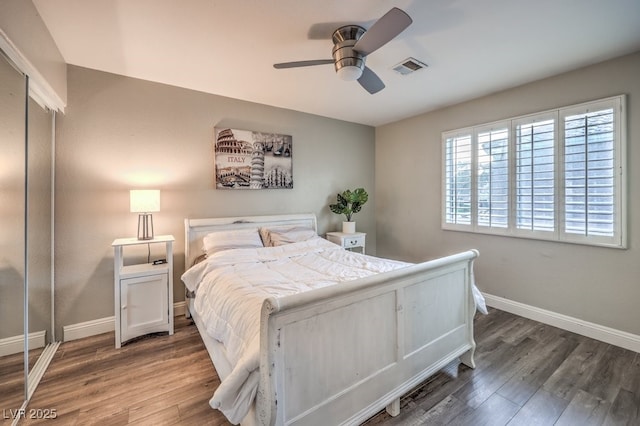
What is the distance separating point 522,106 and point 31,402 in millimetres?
5030

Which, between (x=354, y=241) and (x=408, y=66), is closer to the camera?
(x=408, y=66)

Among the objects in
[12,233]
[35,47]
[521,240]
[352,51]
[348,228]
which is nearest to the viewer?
[12,233]

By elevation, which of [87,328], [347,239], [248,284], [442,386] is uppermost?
[347,239]

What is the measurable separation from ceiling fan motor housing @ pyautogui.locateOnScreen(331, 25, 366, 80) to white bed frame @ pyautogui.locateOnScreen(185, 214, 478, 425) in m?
1.46

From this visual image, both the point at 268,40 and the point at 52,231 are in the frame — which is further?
the point at 52,231

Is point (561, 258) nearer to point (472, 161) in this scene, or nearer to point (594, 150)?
point (594, 150)

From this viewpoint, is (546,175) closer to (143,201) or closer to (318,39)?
(318,39)

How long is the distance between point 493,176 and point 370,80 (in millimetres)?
2102

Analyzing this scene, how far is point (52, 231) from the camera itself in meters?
2.55

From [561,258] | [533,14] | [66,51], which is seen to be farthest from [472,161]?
[66,51]

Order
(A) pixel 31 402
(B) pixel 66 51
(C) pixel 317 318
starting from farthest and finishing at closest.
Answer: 1. (B) pixel 66 51
2. (A) pixel 31 402
3. (C) pixel 317 318

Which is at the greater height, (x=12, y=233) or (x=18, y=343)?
(x=12, y=233)

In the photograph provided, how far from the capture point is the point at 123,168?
2.86m

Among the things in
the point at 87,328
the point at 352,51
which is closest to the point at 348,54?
the point at 352,51
